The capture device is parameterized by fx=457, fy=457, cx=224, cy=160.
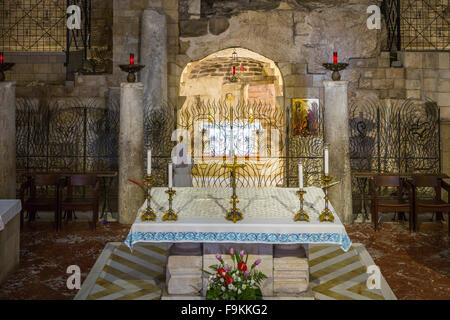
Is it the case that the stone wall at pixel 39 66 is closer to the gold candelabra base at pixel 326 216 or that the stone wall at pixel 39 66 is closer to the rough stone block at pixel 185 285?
the rough stone block at pixel 185 285

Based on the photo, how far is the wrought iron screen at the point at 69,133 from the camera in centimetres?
966

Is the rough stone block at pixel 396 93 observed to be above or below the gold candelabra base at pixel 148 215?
above

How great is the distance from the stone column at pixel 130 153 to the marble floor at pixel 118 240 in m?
0.37

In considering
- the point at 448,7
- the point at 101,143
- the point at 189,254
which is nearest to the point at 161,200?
the point at 189,254

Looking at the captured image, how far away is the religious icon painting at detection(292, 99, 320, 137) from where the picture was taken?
9.90 meters

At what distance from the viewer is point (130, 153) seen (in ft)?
24.9

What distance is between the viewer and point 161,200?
16.3 feet

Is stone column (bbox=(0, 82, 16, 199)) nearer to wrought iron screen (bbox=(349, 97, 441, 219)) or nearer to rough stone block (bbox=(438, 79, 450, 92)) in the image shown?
wrought iron screen (bbox=(349, 97, 441, 219))

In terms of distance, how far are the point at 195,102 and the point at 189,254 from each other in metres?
10.5

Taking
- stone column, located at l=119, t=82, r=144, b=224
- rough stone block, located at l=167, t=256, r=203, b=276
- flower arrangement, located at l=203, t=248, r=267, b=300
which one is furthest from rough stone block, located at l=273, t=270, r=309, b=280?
stone column, located at l=119, t=82, r=144, b=224

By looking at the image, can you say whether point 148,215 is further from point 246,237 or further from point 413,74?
point 413,74

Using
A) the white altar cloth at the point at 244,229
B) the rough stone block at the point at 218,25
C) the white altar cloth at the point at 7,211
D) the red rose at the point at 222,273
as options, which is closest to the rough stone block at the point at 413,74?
the rough stone block at the point at 218,25

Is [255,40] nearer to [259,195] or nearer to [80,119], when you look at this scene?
[80,119]

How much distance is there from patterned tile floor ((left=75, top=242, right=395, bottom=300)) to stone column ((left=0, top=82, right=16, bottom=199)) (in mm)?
2027
